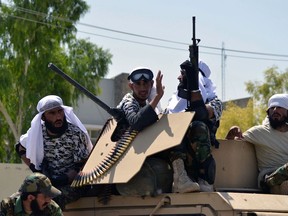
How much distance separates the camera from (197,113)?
5.70 meters

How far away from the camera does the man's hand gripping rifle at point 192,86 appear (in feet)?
18.8

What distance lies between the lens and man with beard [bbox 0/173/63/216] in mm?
5637

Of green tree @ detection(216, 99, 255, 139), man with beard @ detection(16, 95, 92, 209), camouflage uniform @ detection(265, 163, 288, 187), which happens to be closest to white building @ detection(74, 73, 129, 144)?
green tree @ detection(216, 99, 255, 139)

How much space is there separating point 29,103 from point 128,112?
55.0 ft

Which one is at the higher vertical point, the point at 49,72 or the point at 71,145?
the point at 49,72

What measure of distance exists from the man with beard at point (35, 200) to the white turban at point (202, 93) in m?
1.23

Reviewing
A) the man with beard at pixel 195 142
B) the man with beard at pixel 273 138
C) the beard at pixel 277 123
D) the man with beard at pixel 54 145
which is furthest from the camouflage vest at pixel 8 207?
the beard at pixel 277 123

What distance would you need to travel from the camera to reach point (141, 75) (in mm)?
6020

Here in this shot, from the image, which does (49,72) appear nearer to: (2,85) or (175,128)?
(2,85)

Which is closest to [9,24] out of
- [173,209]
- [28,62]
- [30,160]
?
[28,62]

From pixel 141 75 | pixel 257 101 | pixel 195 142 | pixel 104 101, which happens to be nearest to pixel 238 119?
pixel 257 101

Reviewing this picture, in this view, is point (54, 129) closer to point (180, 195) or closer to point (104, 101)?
point (180, 195)

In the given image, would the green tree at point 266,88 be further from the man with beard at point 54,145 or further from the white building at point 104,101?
the man with beard at point 54,145

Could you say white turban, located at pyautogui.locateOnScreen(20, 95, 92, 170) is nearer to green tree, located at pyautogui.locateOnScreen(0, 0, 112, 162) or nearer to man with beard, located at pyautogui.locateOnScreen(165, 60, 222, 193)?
man with beard, located at pyautogui.locateOnScreen(165, 60, 222, 193)
